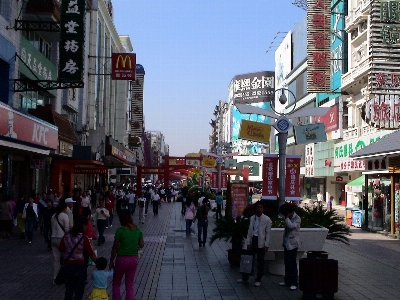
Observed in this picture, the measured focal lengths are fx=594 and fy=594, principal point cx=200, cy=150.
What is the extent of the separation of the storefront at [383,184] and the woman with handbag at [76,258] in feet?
50.0

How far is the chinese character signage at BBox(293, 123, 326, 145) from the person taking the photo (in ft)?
48.7

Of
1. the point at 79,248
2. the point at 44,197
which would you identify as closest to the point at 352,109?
the point at 44,197

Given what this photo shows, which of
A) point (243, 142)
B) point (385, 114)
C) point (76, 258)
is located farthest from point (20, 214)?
point (243, 142)

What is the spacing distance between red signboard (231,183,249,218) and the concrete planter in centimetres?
1136

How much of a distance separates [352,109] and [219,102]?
13529cm

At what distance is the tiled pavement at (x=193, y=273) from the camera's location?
10.5 metres

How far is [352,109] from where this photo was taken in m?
→ 43.3

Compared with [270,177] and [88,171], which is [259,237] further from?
[88,171]

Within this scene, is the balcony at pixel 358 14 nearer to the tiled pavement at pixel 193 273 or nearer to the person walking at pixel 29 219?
the tiled pavement at pixel 193 273

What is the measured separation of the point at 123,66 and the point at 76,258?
27386 mm

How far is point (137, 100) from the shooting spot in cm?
7831

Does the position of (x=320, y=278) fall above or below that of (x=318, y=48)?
below

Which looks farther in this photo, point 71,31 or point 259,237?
point 71,31

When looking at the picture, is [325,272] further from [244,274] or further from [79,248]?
[79,248]
